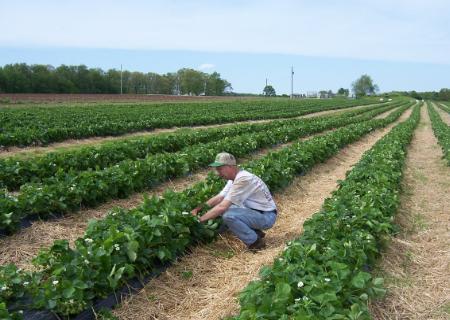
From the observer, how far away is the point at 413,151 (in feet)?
60.2

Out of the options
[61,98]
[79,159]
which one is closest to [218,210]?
[79,159]

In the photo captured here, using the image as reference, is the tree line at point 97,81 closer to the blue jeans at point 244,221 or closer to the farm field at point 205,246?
the farm field at point 205,246

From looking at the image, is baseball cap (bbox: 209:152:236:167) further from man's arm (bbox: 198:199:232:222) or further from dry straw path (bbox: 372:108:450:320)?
dry straw path (bbox: 372:108:450:320)

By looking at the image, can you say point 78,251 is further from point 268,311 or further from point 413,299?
point 413,299

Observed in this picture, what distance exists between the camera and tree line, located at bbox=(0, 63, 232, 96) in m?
69.9

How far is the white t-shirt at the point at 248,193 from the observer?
588cm

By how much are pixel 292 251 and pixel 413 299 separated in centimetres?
149

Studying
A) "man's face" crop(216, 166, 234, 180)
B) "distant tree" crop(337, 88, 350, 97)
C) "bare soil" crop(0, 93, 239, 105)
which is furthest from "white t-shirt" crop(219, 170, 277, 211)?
"distant tree" crop(337, 88, 350, 97)

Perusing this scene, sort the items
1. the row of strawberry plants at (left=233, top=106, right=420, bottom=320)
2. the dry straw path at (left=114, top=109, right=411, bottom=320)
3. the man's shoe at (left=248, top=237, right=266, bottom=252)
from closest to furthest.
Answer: the row of strawberry plants at (left=233, top=106, right=420, bottom=320)
the dry straw path at (left=114, top=109, right=411, bottom=320)
the man's shoe at (left=248, top=237, right=266, bottom=252)

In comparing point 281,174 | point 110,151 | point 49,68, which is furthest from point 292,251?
point 49,68

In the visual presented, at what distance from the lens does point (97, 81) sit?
85.3m

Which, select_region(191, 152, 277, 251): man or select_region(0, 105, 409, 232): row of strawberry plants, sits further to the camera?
select_region(0, 105, 409, 232): row of strawberry plants

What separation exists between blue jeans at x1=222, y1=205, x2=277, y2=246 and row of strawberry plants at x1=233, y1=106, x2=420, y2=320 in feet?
2.16

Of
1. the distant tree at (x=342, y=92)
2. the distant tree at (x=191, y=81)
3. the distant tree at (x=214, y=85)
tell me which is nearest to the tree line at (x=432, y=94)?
the distant tree at (x=342, y=92)
